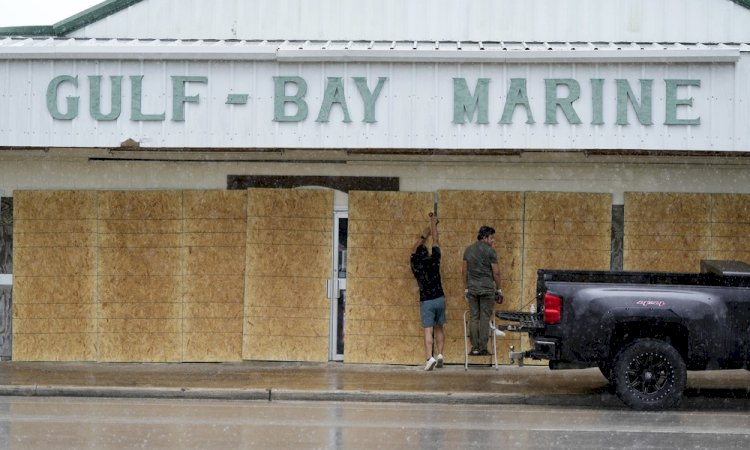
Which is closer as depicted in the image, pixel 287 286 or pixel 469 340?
pixel 469 340

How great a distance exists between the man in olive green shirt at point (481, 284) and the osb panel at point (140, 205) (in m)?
4.43

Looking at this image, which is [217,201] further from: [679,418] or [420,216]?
[679,418]

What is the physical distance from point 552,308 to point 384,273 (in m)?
4.30

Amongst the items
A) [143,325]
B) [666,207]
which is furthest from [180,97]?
[666,207]

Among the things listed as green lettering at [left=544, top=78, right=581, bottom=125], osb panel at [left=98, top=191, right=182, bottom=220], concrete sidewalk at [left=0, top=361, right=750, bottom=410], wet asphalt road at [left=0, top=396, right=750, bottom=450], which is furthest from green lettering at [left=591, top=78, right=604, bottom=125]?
osb panel at [left=98, top=191, right=182, bottom=220]

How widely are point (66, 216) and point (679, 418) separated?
957cm

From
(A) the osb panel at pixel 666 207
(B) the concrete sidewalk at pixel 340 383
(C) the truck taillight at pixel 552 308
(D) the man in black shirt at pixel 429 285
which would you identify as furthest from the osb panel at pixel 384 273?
(C) the truck taillight at pixel 552 308

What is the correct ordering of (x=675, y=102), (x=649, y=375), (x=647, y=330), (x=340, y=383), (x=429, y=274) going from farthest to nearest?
(x=429, y=274), (x=675, y=102), (x=340, y=383), (x=647, y=330), (x=649, y=375)

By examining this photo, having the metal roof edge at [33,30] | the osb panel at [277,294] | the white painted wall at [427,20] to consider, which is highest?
the white painted wall at [427,20]

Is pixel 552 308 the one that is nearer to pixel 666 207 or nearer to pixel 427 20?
pixel 666 207

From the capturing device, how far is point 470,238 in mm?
16906

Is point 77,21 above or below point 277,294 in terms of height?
above

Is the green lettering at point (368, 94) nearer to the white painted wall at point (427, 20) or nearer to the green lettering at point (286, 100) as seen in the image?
the green lettering at point (286, 100)

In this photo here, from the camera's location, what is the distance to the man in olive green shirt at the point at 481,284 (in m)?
16.1
